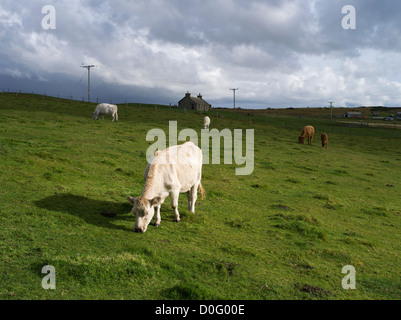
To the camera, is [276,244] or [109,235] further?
[276,244]

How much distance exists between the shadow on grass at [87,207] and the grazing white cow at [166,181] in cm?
80

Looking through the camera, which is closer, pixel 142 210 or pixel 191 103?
pixel 142 210

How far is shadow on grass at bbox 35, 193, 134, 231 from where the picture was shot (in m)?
8.70

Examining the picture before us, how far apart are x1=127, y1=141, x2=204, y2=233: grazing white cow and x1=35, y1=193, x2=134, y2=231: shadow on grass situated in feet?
2.64

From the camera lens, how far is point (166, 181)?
8703 mm

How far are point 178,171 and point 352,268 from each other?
16.7 feet

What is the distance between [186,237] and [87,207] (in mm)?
3250

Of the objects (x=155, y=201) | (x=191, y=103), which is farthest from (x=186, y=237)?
(x=191, y=103)

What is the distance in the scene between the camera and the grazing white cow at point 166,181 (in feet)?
26.3

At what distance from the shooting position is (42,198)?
377 inches

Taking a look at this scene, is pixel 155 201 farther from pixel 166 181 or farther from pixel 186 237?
pixel 186 237

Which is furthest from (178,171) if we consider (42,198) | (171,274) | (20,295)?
(20,295)

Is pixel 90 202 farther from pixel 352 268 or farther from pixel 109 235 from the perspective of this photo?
pixel 352 268

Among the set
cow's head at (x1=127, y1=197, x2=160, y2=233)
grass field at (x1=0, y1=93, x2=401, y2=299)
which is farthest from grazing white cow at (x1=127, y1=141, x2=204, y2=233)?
grass field at (x1=0, y1=93, x2=401, y2=299)
